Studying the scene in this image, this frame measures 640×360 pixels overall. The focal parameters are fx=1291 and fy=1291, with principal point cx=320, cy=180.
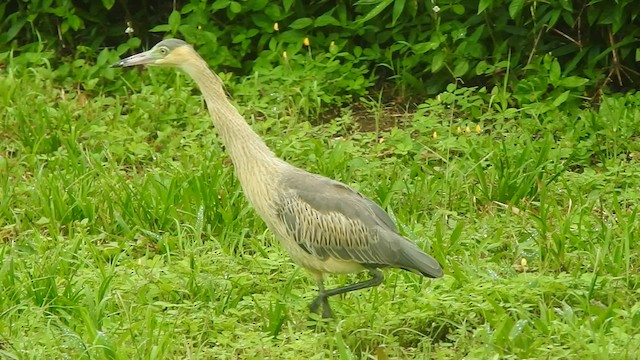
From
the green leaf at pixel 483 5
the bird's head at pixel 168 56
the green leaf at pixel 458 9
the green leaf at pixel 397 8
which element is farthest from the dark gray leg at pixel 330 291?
the green leaf at pixel 458 9

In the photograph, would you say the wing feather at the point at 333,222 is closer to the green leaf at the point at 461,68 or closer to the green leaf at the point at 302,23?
the green leaf at the point at 461,68

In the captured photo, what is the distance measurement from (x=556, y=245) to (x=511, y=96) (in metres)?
2.33

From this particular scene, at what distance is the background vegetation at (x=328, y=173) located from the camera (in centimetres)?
573

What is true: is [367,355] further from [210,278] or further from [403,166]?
[403,166]

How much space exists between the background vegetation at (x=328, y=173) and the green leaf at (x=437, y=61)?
0.04 feet

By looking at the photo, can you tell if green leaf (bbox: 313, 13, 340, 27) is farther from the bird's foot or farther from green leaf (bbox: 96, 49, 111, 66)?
the bird's foot

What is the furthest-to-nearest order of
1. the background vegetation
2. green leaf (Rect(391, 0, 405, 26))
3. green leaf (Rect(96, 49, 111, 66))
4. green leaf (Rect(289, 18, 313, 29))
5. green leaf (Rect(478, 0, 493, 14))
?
green leaf (Rect(96, 49, 111, 66)), green leaf (Rect(289, 18, 313, 29)), green leaf (Rect(391, 0, 405, 26)), green leaf (Rect(478, 0, 493, 14)), the background vegetation

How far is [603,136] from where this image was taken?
26.0 feet

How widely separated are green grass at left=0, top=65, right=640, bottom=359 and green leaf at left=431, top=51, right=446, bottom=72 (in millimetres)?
222

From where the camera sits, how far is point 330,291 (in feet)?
19.6

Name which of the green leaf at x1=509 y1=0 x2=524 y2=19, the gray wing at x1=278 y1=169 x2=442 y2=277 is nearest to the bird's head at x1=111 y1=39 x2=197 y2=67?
the gray wing at x1=278 y1=169 x2=442 y2=277

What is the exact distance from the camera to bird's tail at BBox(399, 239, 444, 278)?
5699 mm

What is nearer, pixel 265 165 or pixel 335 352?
pixel 335 352

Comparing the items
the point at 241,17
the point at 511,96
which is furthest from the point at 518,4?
the point at 241,17
